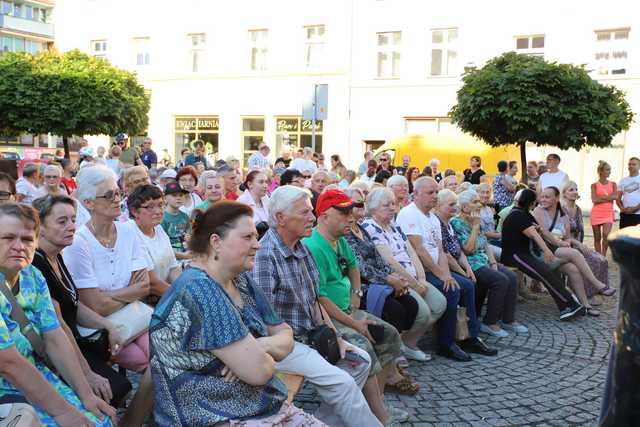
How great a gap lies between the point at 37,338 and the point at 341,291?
2.13m

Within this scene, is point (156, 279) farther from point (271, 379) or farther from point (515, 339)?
point (515, 339)

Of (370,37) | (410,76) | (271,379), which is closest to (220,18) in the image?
(370,37)

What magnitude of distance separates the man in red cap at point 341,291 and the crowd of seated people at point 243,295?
0.01 meters

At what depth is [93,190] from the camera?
407cm

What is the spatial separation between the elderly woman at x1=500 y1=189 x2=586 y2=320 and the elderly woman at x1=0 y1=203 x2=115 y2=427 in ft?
18.4

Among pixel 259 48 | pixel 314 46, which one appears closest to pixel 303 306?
pixel 314 46

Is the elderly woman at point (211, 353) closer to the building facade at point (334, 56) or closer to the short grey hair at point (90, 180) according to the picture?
the short grey hair at point (90, 180)

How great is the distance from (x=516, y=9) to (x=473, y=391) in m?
21.3

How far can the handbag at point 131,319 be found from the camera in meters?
3.73

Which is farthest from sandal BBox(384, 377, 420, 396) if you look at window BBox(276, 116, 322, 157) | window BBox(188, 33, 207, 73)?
window BBox(188, 33, 207, 73)

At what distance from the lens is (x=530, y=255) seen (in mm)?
7332

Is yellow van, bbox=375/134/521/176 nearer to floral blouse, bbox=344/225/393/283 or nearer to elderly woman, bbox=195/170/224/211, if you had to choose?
elderly woman, bbox=195/170/224/211

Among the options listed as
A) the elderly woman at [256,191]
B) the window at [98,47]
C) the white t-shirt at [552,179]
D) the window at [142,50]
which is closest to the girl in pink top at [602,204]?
the white t-shirt at [552,179]

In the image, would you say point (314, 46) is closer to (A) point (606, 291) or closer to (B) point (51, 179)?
(B) point (51, 179)
